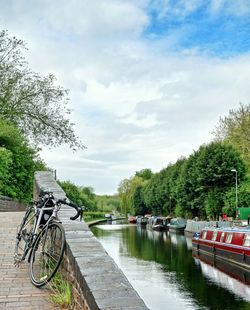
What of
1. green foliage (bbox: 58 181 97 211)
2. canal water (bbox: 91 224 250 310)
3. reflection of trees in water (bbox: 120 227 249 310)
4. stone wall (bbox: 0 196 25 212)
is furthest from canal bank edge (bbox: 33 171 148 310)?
stone wall (bbox: 0 196 25 212)

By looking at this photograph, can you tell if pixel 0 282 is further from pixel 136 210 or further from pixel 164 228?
pixel 136 210

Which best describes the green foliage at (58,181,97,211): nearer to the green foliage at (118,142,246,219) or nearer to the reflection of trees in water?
the reflection of trees in water

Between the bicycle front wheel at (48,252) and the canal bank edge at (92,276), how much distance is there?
130mm

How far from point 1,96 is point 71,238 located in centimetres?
2492

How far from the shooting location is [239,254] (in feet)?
94.4

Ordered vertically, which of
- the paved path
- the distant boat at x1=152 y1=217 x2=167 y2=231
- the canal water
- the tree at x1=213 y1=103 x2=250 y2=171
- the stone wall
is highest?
the tree at x1=213 y1=103 x2=250 y2=171

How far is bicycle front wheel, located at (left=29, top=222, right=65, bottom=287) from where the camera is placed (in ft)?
19.3

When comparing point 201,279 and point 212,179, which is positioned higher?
point 212,179

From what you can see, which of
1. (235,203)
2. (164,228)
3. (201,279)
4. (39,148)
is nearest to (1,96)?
(39,148)

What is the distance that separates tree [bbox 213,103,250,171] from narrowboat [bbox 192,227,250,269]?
18.1 meters

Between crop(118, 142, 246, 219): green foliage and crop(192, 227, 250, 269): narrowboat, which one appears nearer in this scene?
crop(192, 227, 250, 269): narrowboat

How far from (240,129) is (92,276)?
52190 millimetres

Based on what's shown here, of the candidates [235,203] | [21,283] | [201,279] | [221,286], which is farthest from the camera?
[235,203]

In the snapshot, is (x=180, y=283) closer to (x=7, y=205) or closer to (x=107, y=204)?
(x=7, y=205)
